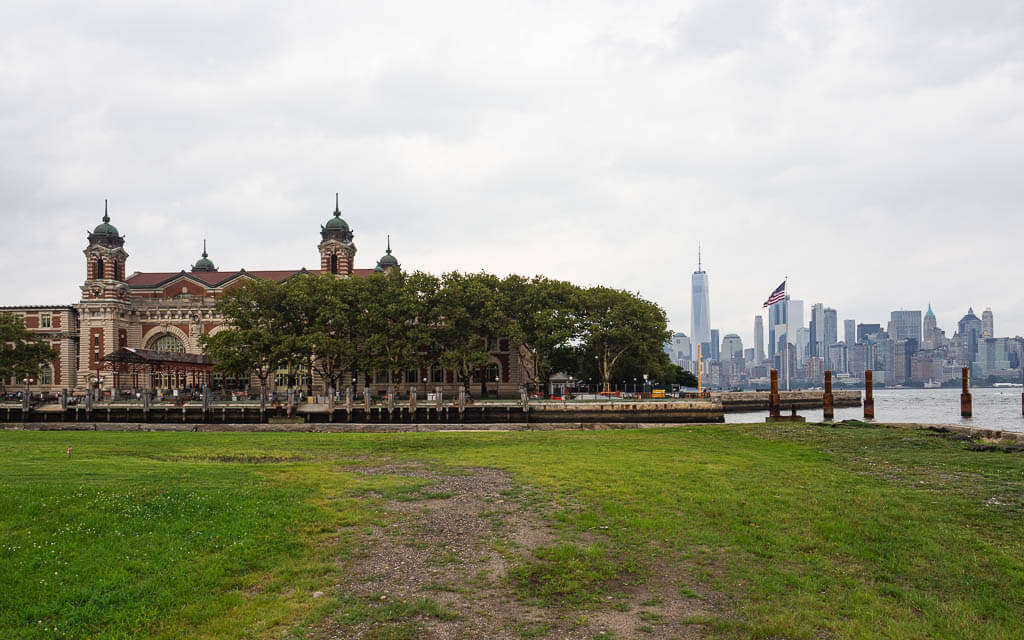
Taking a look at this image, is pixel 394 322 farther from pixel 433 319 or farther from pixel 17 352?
pixel 17 352

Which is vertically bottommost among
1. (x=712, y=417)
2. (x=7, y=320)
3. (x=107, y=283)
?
(x=712, y=417)

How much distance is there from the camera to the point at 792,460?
22.1 metres

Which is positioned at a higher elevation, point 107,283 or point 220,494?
point 107,283

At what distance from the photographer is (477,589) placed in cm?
913

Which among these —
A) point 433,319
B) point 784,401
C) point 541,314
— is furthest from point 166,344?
point 784,401

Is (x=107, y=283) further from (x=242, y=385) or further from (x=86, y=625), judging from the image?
(x=86, y=625)

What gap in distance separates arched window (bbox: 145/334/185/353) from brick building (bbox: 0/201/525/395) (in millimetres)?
127

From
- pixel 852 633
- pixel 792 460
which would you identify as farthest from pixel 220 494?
pixel 792 460

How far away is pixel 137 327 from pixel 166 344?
411 cm

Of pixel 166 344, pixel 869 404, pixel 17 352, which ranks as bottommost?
pixel 869 404

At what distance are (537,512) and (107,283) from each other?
8476 centimetres

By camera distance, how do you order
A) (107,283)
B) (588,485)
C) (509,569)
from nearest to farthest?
1. (509,569)
2. (588,485)
3. (107,283)

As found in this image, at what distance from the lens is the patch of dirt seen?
781 cm

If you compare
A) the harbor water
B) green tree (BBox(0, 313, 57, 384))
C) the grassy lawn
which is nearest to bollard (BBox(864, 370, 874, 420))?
the harbor water
